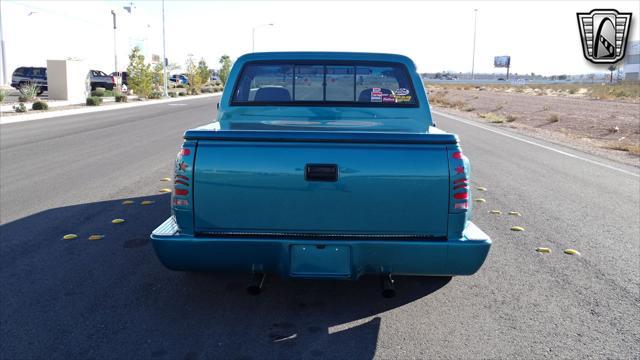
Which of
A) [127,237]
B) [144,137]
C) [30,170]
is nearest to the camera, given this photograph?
[127,237]

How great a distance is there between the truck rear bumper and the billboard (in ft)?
544

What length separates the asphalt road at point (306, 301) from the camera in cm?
369

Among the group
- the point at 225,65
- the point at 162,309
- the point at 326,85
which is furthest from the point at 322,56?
the point at 225,65

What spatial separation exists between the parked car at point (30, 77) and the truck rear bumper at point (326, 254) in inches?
1625

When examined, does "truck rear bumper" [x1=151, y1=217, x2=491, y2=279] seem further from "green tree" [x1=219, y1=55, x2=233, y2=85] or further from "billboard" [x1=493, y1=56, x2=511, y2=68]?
"billboard" [x1=493, y1=56, x2=511, y2=68]

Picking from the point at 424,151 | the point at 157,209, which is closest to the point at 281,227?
the point at 424,151

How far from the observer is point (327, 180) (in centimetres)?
362

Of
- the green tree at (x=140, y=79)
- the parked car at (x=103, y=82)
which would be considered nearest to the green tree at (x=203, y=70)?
the parked car at (x=103, y=82)

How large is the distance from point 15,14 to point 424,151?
63663 mm

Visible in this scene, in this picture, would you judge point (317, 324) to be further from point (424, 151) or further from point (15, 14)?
point (15, 14)

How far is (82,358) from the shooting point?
349cm

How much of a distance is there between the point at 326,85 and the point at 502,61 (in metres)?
167

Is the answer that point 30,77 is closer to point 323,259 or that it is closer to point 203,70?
point 203,70

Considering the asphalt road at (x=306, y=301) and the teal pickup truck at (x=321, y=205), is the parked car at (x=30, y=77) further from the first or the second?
the teal pickup truck at (x=321, y=205)
